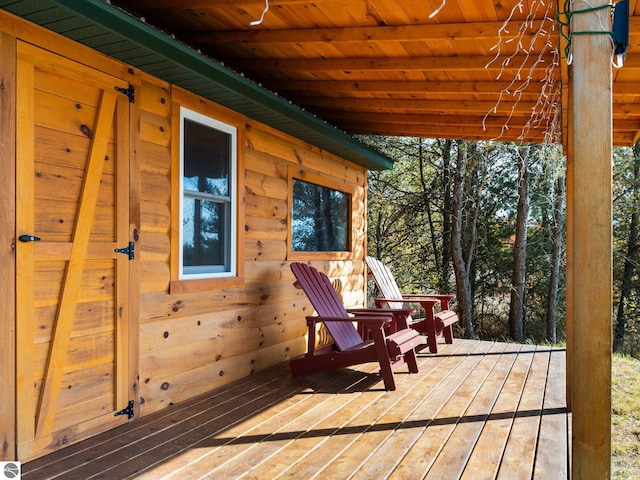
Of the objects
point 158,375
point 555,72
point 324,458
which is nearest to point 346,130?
point 555,72

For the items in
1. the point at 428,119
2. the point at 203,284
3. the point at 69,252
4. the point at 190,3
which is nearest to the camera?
the point at 69,252

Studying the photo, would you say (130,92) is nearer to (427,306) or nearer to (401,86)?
(401,86)

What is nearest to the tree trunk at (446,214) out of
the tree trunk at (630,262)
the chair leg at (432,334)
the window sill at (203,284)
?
the tree trunk at (630,262)

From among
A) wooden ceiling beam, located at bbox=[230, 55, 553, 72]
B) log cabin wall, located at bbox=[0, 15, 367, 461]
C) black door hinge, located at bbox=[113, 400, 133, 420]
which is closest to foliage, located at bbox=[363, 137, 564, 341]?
log cabin wall, located at bbox=[0, 15, 367, 461]

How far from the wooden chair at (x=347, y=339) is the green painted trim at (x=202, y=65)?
130cm

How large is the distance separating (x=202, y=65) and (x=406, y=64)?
4.60ft

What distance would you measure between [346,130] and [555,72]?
284 centimetres

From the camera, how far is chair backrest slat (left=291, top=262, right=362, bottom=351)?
4.47 m

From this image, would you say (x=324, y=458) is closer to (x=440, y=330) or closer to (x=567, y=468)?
(x=567, y=468)

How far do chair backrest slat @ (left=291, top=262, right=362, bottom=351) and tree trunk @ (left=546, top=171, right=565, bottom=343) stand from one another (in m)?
6.21

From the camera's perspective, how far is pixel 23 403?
258 cm

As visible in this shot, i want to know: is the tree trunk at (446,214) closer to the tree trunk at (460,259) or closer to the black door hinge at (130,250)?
the tree trunk at (460,259)

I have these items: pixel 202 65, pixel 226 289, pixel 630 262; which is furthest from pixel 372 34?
pixel 630 262

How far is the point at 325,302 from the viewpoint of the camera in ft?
15.3
